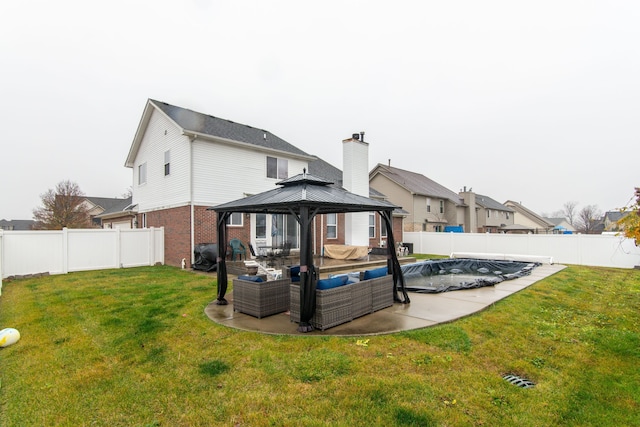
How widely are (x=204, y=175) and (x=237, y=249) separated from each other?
3.33 metres

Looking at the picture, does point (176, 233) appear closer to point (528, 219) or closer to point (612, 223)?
point (612, 223)

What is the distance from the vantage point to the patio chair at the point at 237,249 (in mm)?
13152

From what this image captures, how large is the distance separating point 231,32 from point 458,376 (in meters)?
15.6

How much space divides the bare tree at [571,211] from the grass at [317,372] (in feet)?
250

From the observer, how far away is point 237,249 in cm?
1334

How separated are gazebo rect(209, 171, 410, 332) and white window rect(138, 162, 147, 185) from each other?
12.5 meters

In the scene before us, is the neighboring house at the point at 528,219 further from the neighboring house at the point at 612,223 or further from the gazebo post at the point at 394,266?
the gazebo post at the point at 394,266

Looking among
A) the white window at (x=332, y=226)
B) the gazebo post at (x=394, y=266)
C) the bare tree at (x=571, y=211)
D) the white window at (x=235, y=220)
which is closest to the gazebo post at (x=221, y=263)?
the gazebo post at (x=394, y=266)

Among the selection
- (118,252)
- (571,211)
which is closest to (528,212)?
(571,211)

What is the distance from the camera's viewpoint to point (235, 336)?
16.9ft

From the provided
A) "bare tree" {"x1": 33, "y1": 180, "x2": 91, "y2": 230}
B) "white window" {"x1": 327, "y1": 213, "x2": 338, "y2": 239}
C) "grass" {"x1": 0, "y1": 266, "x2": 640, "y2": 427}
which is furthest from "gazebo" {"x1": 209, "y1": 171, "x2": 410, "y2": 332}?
"bare tree" {"x1": 33, "y1": 180, "x2": 91, "y2": 230}

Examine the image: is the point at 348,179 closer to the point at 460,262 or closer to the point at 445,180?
the point at 460,262

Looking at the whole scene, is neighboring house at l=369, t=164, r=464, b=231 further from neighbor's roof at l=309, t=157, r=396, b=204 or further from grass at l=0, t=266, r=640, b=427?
grass at l=0, t=266, r=640, b=427

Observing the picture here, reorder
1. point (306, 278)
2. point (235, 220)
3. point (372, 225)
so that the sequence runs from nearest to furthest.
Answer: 1. point (306, 278)
2. point (235, 220)
3. point (372, 225)
